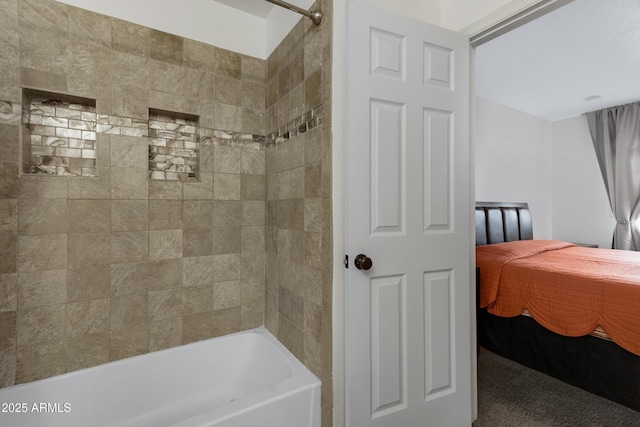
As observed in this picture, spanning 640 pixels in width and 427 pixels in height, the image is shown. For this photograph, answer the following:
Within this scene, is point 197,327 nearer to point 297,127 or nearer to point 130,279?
point 130,279

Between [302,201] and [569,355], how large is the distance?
84.1 inches

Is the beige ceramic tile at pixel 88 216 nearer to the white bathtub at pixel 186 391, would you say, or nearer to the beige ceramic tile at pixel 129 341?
the beige ceramic tile at pixel 129 341

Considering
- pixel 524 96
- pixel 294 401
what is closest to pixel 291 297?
pixel 294 401

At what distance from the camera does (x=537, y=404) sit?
1950mm

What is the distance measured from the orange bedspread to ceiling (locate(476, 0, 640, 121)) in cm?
177

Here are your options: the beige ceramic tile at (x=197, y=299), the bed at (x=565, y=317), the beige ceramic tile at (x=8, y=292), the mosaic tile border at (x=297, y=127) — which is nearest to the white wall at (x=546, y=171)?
the bed at (x=565, y=317)

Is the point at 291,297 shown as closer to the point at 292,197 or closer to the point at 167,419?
the point at 292,197

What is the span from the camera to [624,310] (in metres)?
1.87

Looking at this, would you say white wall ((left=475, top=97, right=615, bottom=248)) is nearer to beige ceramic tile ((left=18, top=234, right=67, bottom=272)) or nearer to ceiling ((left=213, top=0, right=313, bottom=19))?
ceiling ((left=213, top=0, right=313, bottom=19))

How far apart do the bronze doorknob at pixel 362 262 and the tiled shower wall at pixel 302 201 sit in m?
0.15

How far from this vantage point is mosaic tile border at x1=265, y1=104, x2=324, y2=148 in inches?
58.7

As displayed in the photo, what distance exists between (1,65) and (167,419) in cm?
193

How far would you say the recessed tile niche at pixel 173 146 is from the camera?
1.84 metres

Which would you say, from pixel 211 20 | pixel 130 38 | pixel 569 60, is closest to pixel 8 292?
pixel 130 38
